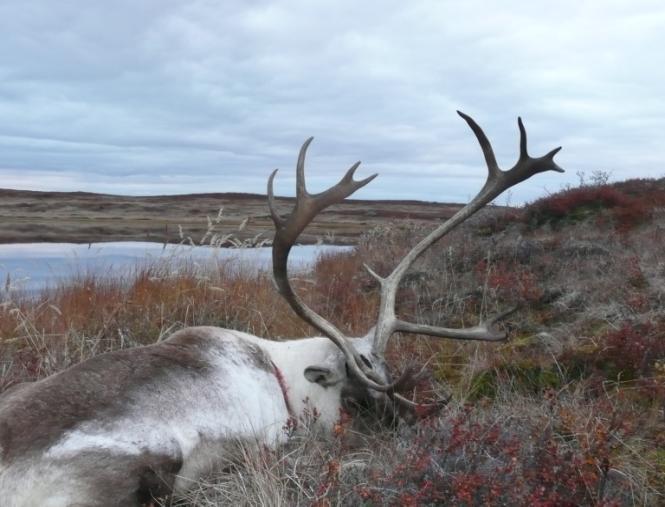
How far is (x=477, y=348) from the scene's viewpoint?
6.66m

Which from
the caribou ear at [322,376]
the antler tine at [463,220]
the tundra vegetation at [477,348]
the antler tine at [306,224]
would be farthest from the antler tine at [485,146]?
the caribou ear at [322,376]

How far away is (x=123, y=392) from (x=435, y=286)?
18.1ft

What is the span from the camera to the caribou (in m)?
3.85

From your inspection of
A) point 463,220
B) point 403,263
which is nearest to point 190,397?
point 403,263

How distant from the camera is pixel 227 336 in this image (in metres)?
5.24

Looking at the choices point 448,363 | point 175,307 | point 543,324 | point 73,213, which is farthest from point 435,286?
point 73,213

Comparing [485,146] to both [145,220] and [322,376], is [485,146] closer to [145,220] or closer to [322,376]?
[322,376]

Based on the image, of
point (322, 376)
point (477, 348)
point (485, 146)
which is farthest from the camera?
point (477, 348)

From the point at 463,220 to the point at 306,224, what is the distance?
1415 mm

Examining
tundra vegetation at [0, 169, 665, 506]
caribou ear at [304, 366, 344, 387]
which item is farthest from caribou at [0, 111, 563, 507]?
tundra vegetation at [0, 169, 665, 506]

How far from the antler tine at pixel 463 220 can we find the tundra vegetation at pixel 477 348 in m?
0.47

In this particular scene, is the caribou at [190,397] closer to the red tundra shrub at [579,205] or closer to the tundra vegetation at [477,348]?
the tundra vegetation at [477,348]

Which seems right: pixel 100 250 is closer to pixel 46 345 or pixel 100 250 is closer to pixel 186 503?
pixel 46 345

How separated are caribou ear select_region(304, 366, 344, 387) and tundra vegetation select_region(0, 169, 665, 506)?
230 mm
